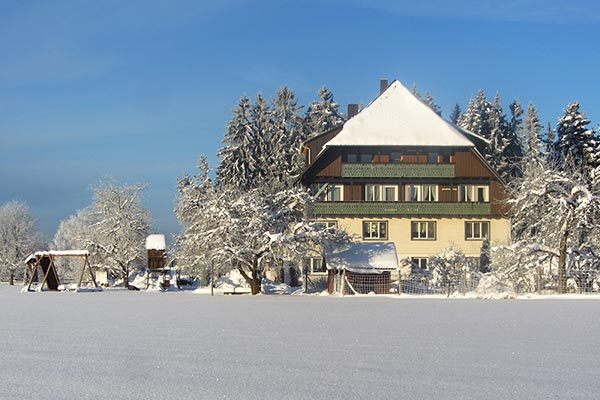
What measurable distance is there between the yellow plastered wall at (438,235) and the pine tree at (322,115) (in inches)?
826

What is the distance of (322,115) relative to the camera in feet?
232

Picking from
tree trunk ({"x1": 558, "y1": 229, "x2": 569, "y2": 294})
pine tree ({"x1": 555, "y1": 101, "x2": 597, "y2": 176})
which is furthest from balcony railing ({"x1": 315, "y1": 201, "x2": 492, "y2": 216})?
tree trunk ({"x1": 558, "y1": 229, "x2": 569, "y2": 294})

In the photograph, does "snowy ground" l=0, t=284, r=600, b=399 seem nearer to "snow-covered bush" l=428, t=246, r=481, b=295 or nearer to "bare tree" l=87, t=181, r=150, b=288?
"snow-covered bush" l=428, t=246, r=481, b=295

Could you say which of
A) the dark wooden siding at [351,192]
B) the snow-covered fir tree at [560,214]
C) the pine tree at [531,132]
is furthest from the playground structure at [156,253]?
the pine tree at [531,132]

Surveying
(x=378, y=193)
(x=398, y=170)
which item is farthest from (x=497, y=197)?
(x=378, y=193)

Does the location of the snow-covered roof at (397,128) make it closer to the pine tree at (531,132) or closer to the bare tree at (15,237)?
the pine tree at (531,132)

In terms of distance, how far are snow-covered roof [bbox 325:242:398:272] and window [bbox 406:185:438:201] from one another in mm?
11401

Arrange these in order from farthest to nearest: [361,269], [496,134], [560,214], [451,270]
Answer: [496,134], [451,270], [361,269], [560,214]

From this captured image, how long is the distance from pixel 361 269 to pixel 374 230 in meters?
12.6

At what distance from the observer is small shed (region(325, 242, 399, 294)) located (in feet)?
124

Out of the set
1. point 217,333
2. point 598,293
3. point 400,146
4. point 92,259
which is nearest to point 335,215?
point 400,146

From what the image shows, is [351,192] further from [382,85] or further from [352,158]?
[382,85]

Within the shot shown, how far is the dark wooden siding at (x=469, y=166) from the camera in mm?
50219

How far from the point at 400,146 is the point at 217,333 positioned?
116 feet
